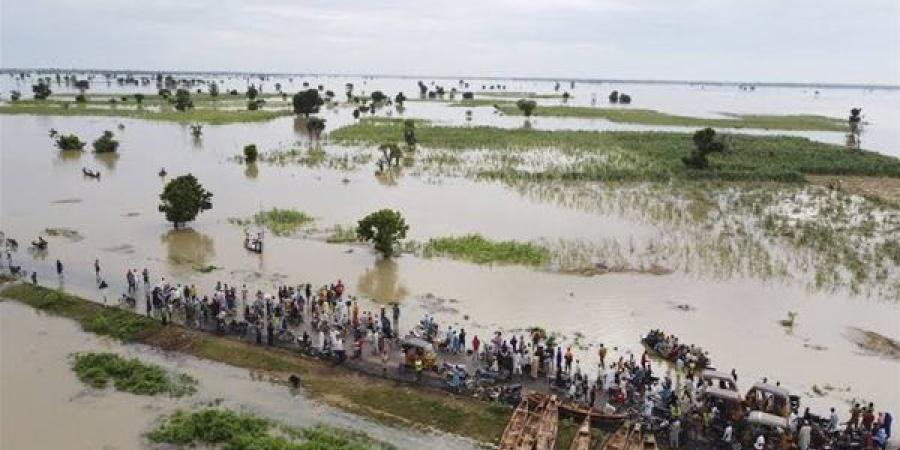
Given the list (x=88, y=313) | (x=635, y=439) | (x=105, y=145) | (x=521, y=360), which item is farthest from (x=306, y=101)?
(x=635, y=439)

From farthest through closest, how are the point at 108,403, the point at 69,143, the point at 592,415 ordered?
1. the point at 69,143
2. the point at 108,403
3. the point at 592,415

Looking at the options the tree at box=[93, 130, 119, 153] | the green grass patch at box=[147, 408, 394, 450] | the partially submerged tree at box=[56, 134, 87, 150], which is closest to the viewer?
the green grass patch at box=[147, 408, 394, 450]

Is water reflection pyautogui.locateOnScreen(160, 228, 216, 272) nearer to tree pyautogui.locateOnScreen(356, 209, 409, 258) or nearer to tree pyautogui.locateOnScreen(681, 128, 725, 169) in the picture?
tree pyautogui.locateOnScreen(356, 209, 409, 258)

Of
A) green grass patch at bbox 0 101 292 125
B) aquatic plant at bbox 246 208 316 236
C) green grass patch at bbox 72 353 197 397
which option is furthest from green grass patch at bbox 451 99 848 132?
green grass patch at bbox 72 353 197 397

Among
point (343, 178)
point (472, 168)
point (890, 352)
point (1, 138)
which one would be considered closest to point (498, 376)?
point (890, 352)

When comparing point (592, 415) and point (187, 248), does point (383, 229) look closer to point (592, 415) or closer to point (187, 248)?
point (187, 248)
